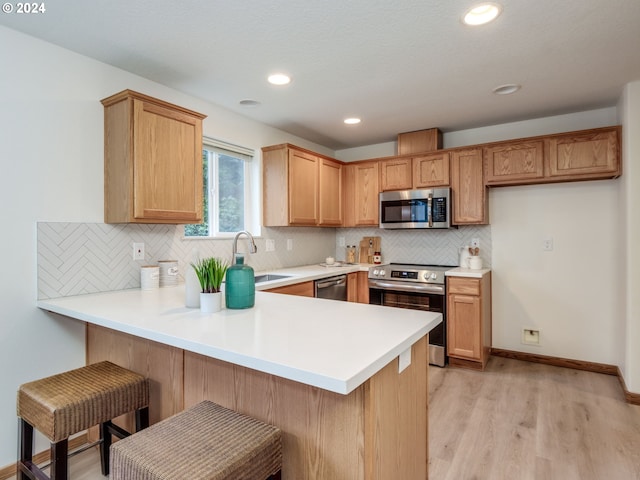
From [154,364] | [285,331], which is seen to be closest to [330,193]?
[154,364]

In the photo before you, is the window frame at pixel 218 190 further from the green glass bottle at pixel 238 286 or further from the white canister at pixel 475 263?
the white canister at pixel 475 263

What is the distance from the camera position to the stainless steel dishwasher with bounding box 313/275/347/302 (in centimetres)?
334

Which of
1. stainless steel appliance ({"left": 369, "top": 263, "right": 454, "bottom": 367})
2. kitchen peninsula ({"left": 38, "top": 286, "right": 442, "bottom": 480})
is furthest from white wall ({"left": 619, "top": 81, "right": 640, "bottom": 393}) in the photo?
kitchen peninsula ({"left": 38, "top": 286, "right": 442, "bottom": 480})

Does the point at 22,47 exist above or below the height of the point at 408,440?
above

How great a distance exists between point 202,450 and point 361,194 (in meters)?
3.48

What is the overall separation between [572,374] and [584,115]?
2.38m

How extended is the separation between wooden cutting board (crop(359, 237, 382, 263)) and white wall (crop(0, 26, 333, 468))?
3.03 m

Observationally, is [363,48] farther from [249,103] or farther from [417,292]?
[417,292]

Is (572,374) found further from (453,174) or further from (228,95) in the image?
(228,95)

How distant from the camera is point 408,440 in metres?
1.42

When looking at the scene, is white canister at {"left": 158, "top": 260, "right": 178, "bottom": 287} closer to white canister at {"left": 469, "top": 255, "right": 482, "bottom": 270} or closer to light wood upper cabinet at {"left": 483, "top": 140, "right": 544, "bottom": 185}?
white canister at {"left": 469, "top": 255, "right": 482, "bottom": 270}


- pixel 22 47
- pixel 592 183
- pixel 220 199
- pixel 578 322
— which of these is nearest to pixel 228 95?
pixel 220 199

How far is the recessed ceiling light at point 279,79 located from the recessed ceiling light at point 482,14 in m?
1.20

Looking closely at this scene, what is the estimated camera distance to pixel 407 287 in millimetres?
3582
